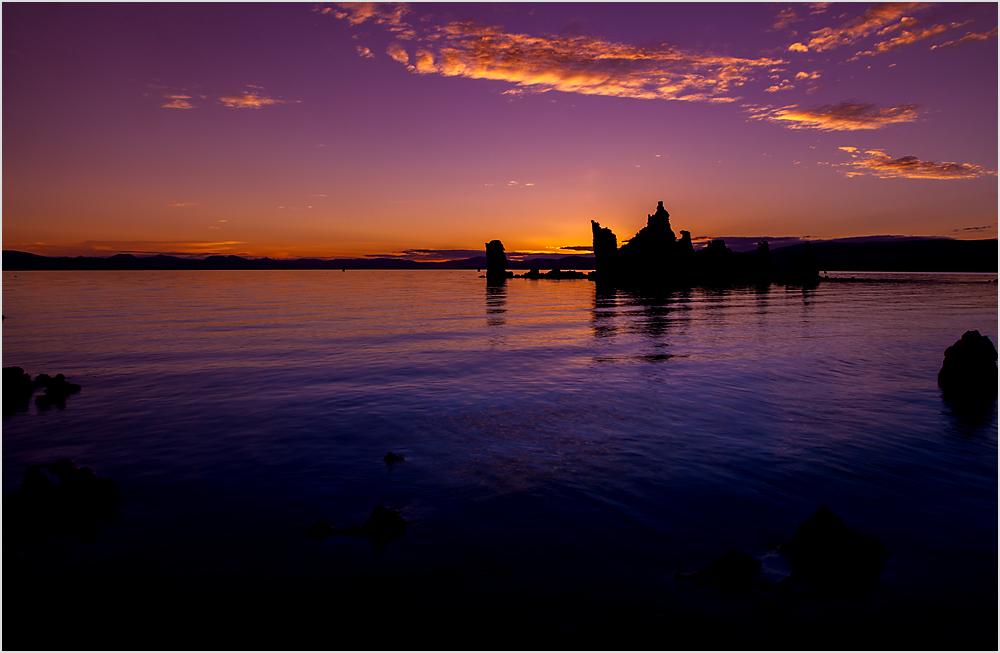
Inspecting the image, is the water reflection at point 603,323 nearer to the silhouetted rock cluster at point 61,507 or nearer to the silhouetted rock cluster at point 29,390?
the silhouetted rock cluster at point 29,390

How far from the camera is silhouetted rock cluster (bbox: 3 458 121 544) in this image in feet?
28.2

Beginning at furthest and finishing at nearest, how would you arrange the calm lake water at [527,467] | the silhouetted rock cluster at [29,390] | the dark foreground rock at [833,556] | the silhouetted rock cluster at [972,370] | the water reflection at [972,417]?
the silhouetted rock cluster at [972,370] < the silhouetted rock cluster at [29,390] < the water reflection at [972,417] < the calm lake water at [527,467] < the dark foreground rock at [833,556]

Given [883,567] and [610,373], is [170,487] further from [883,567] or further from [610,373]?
[610,373]

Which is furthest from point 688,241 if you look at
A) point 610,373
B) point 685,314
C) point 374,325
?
point 610,373

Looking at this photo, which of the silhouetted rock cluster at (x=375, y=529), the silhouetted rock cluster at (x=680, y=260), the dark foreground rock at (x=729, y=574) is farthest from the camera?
the silhouetted rock cluster at (x=680, y=260)

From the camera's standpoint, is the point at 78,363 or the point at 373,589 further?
the point at 78,363

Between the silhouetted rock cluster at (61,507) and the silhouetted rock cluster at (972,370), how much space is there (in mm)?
25195

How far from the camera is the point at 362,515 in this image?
30.8ft

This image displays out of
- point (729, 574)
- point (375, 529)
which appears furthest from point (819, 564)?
point (375, 529)

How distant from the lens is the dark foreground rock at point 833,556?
23.4 ft

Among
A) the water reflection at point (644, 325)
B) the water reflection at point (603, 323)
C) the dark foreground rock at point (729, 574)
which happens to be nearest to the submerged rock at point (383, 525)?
the dark foreground rock at point (729, 574)

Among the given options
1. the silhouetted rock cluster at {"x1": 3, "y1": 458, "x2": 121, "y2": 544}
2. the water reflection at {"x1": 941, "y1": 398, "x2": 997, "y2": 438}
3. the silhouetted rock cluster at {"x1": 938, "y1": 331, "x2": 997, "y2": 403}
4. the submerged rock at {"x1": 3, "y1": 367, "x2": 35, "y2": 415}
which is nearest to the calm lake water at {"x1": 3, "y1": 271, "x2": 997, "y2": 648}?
the water reflection at {"x1": 941, "y1": 398, "x2": 997, "y2": 438}

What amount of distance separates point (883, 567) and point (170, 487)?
1297 centimetres

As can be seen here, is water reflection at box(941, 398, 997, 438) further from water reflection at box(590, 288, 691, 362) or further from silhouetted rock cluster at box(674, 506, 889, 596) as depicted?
water reflection at box(590, 288, 691, 362)
